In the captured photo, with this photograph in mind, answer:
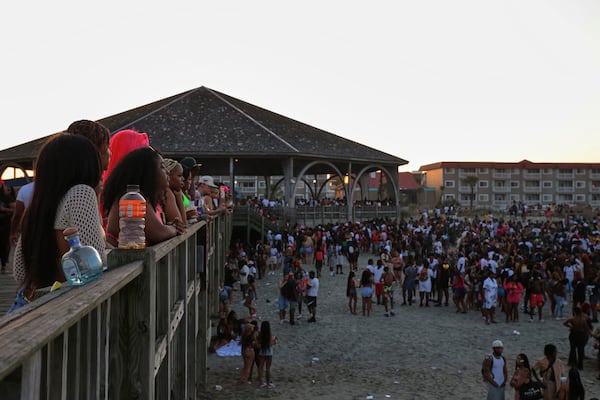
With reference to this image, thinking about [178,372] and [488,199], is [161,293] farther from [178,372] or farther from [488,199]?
[488,199]

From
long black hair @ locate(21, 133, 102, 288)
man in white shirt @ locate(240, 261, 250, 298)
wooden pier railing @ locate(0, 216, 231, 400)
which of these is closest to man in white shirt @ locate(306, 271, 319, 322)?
man in white shirt @ locate(240, 261, 250, 298)

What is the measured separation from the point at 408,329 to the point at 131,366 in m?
12.4

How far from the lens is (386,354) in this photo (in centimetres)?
1221

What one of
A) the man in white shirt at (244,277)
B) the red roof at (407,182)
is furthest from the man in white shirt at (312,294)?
the red roof at (407,182)

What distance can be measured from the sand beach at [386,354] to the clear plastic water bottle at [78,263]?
807 centimetres

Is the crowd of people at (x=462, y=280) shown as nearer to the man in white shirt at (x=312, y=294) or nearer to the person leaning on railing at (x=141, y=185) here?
the man in white shirt at (x=312, y=294)

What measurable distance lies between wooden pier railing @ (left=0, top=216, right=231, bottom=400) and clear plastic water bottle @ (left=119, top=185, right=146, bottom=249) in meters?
0.09

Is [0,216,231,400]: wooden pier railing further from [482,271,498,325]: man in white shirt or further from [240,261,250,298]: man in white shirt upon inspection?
[240,261,250,298]: man in white shirt

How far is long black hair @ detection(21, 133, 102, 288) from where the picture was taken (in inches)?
93.0

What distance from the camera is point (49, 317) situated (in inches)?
59.0

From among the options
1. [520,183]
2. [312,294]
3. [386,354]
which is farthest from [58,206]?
[520,183]

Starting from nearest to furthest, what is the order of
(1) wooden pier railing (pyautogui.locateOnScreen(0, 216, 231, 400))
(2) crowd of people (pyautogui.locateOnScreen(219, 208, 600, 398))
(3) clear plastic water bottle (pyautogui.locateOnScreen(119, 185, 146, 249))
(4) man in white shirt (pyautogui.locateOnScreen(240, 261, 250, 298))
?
(1) wooden pier railing (pyautogui.locateOnScreen(0, 216, 231, 400)) → (3) clear plastic water bottle (pyautogui.locateOnScreen(119, 185, 146, 249)) → (2) crowd of people (pyautogui.locateOnScreen(219, 208, 600, 398)) → (4) man in white shirt (pyautogui.locateOnScreen(240, 261, 250, 298))

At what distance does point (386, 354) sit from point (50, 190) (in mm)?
10898

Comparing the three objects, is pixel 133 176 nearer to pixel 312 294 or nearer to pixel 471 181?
pixel 312 294
